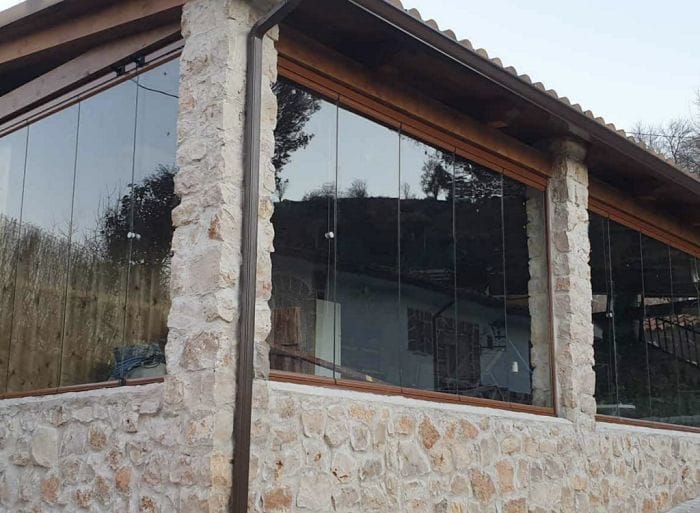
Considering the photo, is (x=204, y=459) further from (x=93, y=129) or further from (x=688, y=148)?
(x=688, y=148)

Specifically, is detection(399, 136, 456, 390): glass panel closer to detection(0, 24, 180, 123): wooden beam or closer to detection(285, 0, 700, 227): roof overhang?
detection(285, 0, 700, 227): roof overhang

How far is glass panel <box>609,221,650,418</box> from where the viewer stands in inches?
334

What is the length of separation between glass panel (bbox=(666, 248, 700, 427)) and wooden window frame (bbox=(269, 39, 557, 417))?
300cm

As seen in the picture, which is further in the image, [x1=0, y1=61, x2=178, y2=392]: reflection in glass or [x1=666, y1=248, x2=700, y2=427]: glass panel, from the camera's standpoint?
[x1=666, y1=248, x2=700, y2=427]: glass panel

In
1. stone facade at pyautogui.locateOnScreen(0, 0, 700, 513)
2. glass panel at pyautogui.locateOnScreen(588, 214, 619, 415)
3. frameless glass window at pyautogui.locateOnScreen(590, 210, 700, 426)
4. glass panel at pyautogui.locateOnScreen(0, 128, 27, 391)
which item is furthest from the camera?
frameless glass window at pyautogui.locateOnScreen(590, 210, 700, 426)

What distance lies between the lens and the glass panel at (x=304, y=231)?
5.43 metres

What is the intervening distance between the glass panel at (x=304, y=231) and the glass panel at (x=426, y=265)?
751 mm

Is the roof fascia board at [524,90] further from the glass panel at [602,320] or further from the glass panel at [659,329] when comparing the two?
the glass panel at [659,329]

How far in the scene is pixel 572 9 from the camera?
31484 mm

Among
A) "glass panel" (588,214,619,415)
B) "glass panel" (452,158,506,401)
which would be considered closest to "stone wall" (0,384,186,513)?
"glass panel" (452,158,506,401)

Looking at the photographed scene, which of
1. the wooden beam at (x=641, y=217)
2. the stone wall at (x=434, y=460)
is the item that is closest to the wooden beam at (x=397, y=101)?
the wooden beam at (x=641, y=217)

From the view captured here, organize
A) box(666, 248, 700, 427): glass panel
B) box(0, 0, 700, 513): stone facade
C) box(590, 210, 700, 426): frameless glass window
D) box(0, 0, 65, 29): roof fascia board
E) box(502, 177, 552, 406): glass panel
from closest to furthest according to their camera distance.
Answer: box(0, 0, 700, 513): stone facade, box(0, 0, 65, 29): roof fascia board, box(502, 177, 552, 406): glass panel, box(590, 210, 700, 426): frameless glass window, box(666, 248, 700, 427): glass panel

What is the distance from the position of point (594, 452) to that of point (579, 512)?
597 millimetres

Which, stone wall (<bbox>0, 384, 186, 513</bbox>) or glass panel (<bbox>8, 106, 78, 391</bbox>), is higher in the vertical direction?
glass panel (<bbox>8, 106, 78, 391</bbox>)
